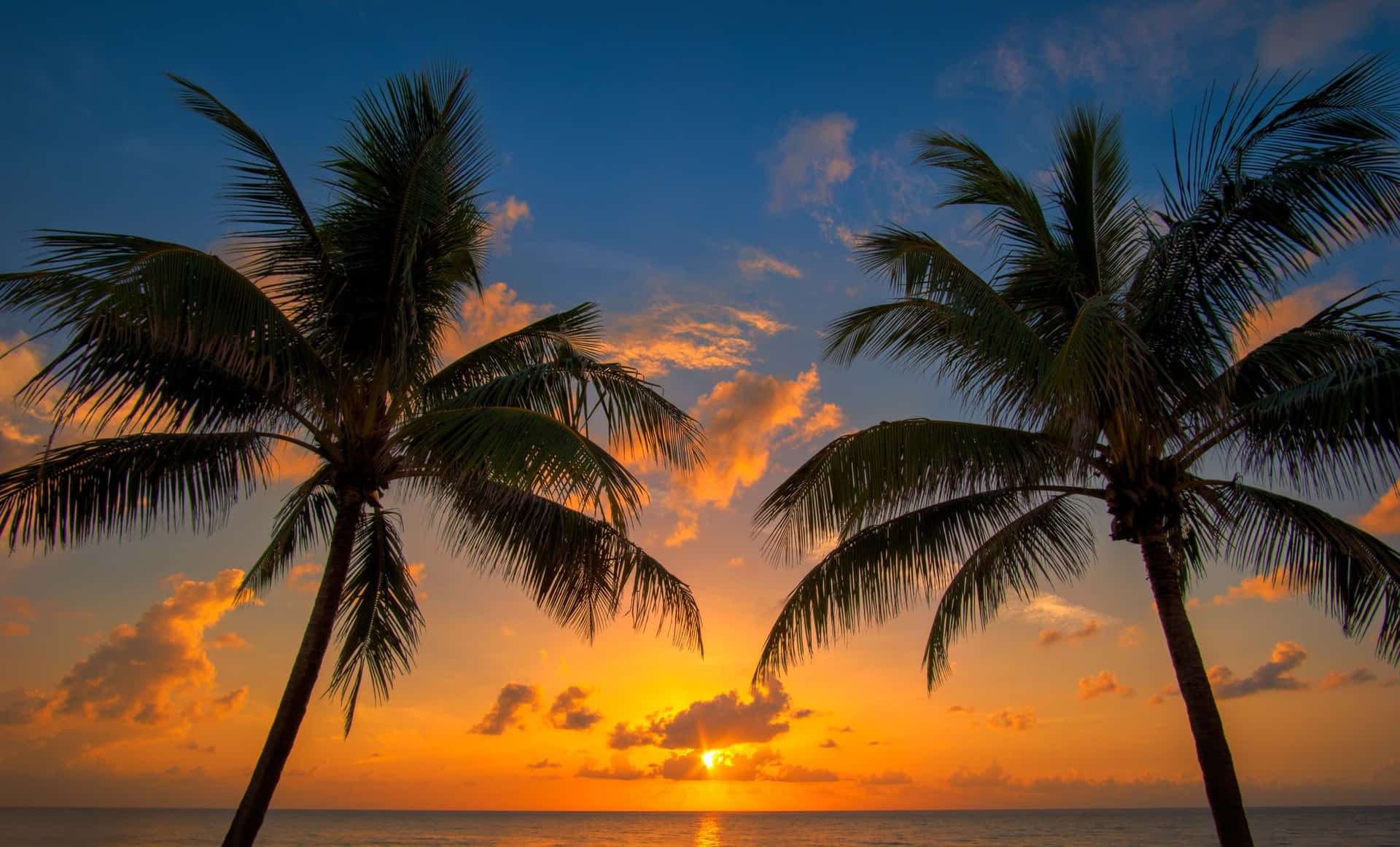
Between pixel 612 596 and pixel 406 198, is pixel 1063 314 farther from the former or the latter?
pixel 406 198

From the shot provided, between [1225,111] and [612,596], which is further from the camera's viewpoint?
[612,596]

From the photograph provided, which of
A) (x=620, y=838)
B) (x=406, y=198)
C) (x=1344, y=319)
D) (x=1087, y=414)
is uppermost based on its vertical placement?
(x=406, y=198)

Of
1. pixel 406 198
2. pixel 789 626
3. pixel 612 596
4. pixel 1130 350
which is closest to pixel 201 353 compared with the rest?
pixel 406 198

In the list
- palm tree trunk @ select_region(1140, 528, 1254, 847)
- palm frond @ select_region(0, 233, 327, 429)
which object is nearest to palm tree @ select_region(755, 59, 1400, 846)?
palm tree trunk @ select_region(1140, 528, 1254, 847)

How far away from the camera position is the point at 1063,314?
8680 mm

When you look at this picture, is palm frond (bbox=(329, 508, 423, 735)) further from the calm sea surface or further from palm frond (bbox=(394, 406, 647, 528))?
the calm sea surface

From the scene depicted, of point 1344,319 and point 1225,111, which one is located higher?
point 1225,111

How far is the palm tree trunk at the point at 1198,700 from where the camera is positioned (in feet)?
21.8

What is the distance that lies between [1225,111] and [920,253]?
286 cm

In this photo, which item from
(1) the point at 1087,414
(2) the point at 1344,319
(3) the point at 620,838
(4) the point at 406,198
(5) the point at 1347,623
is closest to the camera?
(1) the point at 1087,414

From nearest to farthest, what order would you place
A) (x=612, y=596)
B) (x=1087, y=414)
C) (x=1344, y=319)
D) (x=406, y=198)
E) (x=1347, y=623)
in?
(x=1087, y=414) < (x=1347, y=623) < (x=1344, y=319) < (x=406, y=198) < (x=612, y=596)

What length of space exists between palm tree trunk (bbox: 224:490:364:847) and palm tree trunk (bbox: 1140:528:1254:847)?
290 inches

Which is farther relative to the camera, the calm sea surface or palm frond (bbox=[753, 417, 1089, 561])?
the calm sea surface

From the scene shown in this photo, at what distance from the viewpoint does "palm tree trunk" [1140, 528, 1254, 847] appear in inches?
262
